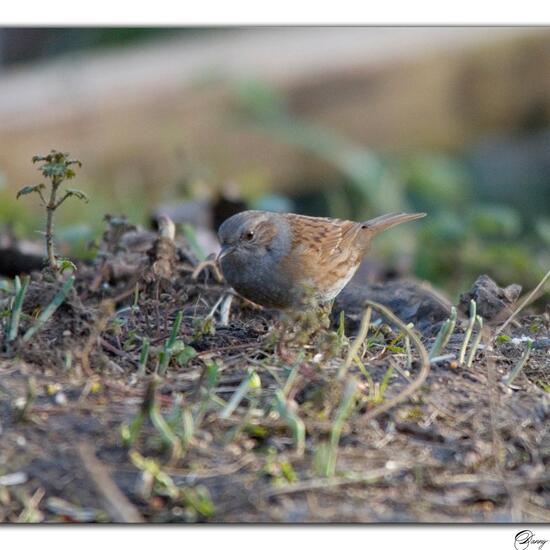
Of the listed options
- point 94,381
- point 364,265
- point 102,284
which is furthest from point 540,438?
point 364,265

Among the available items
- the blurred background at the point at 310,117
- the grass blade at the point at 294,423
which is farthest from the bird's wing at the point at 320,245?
the blurred background at the point at 310,117

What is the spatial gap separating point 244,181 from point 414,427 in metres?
6.83

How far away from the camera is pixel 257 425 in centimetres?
384

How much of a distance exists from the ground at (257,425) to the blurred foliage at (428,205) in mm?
3376

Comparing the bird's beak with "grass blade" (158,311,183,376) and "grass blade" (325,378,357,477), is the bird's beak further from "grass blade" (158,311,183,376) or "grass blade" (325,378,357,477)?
"grass blade" (325,378,357,477)

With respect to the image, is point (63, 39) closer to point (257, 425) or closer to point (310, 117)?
point (310, 117)

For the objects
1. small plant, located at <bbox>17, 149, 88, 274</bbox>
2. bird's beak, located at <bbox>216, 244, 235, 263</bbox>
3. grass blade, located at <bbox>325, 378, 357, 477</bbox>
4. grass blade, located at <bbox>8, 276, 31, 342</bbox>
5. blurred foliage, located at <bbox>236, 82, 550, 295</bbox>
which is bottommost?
blurred foliage, located at <bbox>236, 82, 550, 295</bbox>

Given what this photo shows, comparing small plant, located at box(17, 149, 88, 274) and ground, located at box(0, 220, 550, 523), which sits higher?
small plant, located at box(17, 149, 88, 274)

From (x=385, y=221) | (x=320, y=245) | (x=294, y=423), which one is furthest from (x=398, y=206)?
(x=294, y=423)

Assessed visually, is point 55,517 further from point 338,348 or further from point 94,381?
point 338,348

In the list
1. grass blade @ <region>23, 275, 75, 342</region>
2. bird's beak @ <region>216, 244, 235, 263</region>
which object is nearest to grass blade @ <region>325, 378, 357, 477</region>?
grass blade @ <region>23, 275, 75, 342</region>

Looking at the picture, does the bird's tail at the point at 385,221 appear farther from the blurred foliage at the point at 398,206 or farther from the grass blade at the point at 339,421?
the grass blade at the point at 339,421

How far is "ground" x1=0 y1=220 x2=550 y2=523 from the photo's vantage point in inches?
139

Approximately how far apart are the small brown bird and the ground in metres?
0.70
